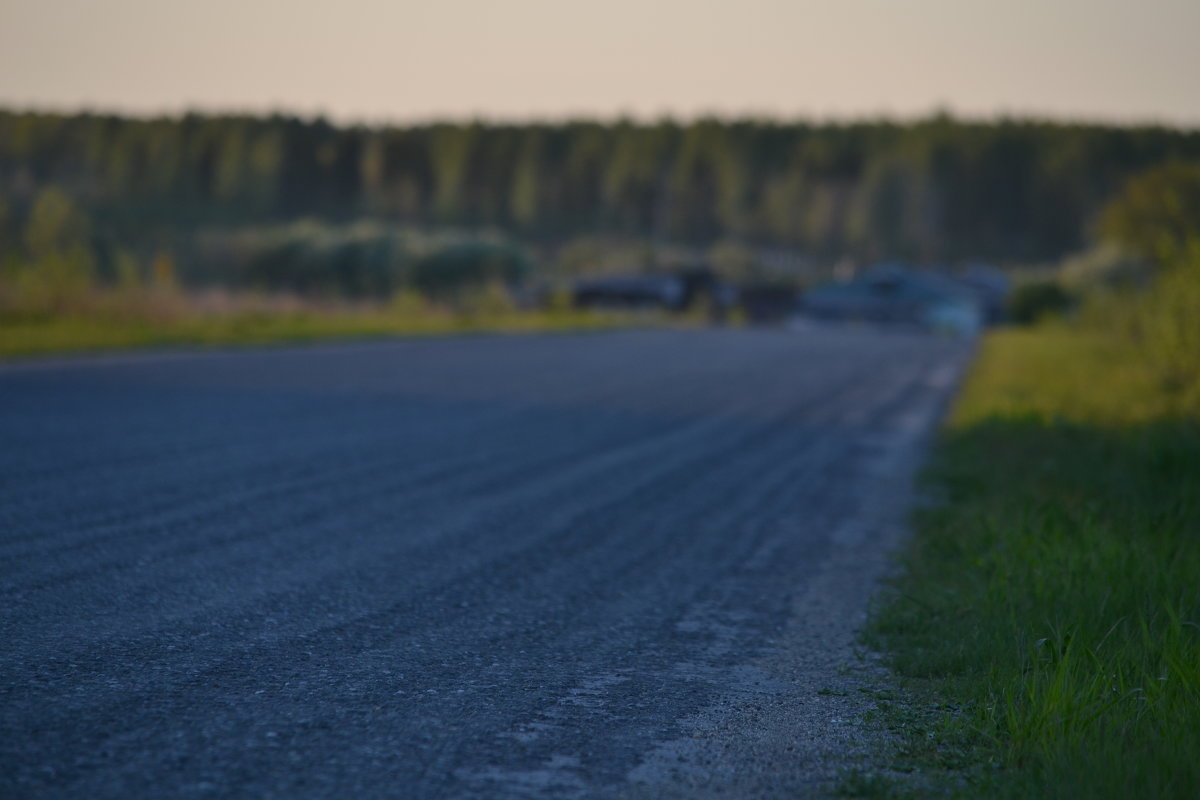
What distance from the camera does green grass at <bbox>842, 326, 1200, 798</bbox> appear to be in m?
3.54

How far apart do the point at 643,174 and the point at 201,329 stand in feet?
418

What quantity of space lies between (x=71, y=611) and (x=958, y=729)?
3586 millimetres

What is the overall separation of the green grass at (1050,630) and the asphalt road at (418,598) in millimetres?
365

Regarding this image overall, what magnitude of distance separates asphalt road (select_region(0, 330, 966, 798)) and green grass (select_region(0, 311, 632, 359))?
6842 millimetres

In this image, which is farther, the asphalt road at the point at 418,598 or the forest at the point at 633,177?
the forest at the point at 633,177

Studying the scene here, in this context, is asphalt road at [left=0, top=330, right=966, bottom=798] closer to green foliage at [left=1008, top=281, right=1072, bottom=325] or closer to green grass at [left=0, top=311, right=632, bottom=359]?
green grass at [left=0, top=311, right=632, bottom=359]

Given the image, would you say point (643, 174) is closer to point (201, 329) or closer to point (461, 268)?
point (461, 268)

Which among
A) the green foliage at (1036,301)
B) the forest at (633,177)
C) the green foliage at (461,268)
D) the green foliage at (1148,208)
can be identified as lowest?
the green foliage at (1036,301)

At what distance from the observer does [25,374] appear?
1438 centimetres

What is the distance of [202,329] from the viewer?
78.5 feet

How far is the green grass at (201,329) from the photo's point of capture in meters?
19.0

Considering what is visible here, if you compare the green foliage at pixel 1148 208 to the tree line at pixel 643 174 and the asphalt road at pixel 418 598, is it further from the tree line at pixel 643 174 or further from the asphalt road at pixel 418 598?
the tree line at pixel 643 174

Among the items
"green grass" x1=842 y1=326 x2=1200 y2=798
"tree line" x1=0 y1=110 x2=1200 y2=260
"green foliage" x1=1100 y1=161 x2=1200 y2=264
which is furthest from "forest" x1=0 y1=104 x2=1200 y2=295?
"green grass" x1=842 y1=326 x2=1200 y2=798

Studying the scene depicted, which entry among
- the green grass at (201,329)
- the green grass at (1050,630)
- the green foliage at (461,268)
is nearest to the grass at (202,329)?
the green grass at (201,329)
